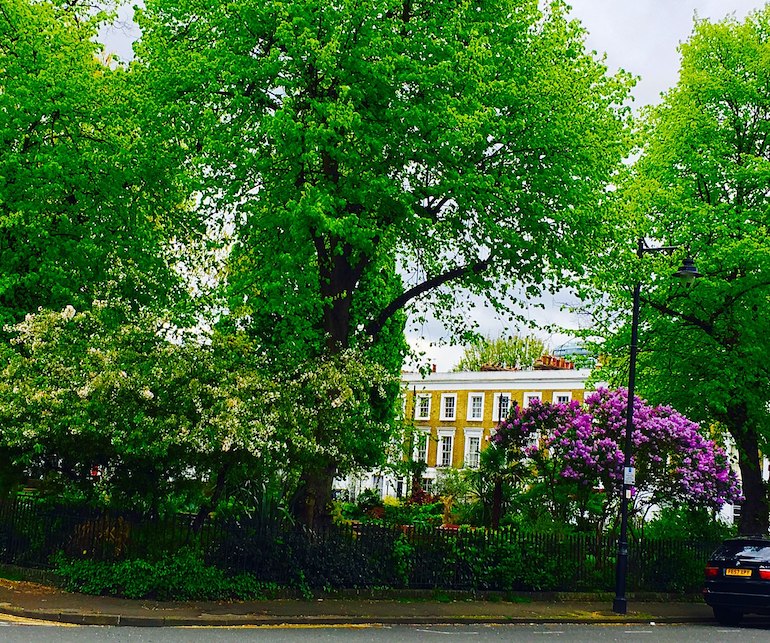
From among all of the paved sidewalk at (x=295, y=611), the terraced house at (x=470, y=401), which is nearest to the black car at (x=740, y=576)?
the paved sidewalk at (x=295, y=611)

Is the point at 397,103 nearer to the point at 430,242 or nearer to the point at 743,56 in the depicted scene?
the point at 430,242

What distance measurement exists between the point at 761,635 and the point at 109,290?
A: 47.5 feet

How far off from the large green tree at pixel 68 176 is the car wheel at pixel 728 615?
47.6 feet

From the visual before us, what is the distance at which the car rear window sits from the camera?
19.4 meters

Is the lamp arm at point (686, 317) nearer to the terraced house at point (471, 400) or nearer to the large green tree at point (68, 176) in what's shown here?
the large green tree at point (68, 176)

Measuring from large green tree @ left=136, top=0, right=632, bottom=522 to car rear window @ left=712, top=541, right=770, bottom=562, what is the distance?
6704mm

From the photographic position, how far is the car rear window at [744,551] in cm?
1936

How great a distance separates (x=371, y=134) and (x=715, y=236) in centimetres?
1411

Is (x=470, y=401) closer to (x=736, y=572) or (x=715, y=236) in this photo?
(x=715, y=236)

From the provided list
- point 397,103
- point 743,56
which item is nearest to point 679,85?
point 743,56

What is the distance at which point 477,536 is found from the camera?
68.2ft

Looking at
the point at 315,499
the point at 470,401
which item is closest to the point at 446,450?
the point at 470,401

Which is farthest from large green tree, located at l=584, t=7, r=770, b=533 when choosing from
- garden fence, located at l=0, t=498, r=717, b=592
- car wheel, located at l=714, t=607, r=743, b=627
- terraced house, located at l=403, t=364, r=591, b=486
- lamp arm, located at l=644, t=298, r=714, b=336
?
terraced house, located at l=403, t=364, r=591, b=486

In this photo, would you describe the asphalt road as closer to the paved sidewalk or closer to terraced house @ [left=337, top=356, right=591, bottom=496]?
the paved sidewalk
